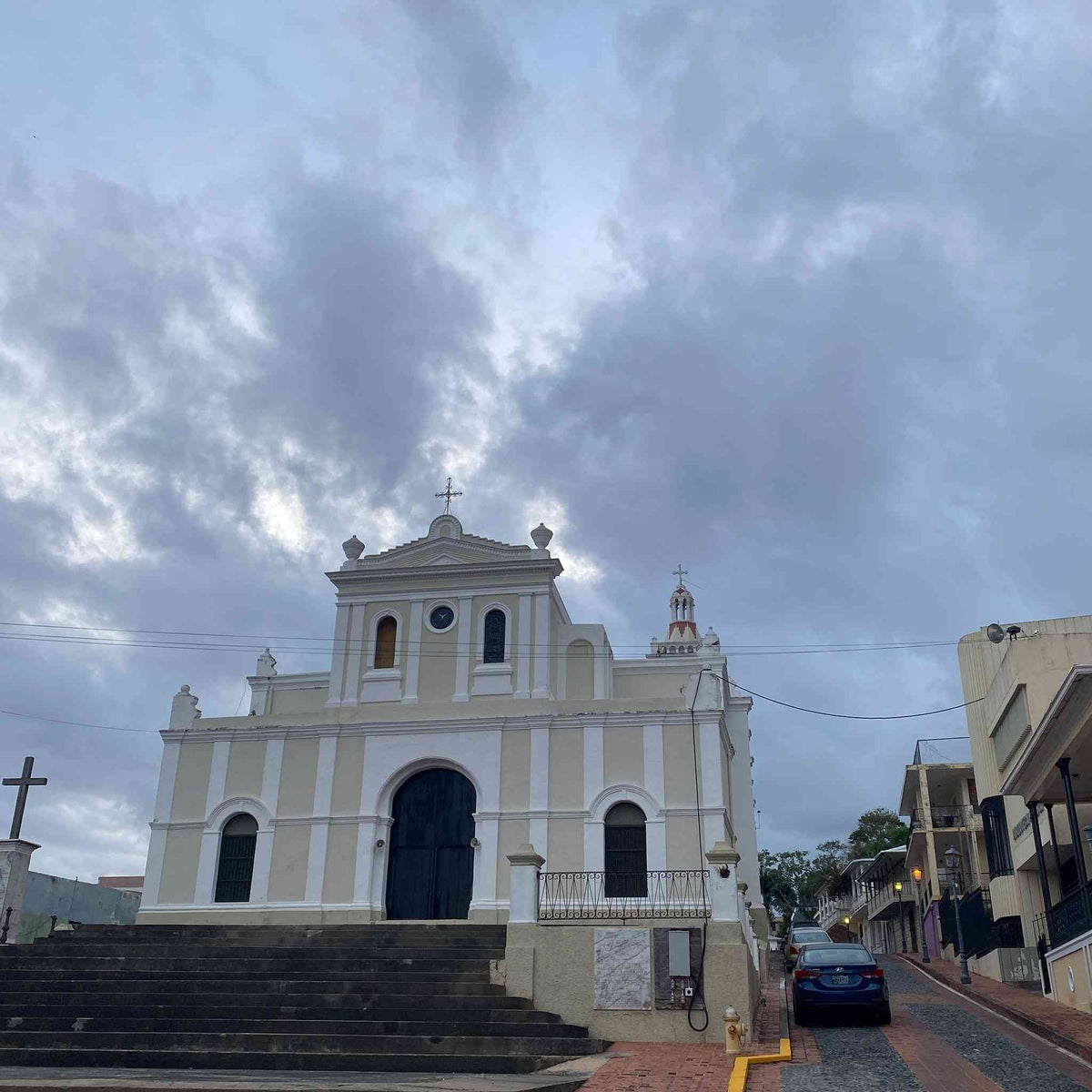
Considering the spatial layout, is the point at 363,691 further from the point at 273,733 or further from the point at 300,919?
the point at 300,919

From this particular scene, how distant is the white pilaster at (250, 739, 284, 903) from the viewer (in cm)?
2348

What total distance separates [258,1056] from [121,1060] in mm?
1798

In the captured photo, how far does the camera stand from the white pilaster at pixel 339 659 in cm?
2580

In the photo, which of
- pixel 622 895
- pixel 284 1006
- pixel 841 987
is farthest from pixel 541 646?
pixel 284 1006

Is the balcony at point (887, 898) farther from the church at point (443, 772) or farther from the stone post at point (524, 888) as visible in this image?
the stone post at point (524, 888)

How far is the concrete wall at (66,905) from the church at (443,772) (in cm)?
232

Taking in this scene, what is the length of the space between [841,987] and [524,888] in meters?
4.92

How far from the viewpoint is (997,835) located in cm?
2702

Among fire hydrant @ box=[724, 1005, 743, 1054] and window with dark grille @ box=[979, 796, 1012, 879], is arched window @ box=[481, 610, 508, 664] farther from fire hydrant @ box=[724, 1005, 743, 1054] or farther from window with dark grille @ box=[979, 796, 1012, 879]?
fire hydrant @ box=[724, 1005, 743, 1054]

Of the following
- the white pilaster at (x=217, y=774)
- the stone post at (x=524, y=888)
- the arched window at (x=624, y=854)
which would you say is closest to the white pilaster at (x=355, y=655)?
the white pilaster at (x=217, y=774)

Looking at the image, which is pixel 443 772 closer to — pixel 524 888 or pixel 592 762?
pixel 592 762

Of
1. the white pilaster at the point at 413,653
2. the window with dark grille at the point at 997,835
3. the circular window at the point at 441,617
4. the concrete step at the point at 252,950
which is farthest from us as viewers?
the circular window at the point at 441,617

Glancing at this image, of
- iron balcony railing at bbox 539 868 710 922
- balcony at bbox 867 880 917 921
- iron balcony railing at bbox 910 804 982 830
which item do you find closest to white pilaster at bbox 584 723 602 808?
iron balcony railing at bbox 539 868 710 922

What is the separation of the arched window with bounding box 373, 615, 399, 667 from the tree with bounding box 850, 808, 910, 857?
41371mm
